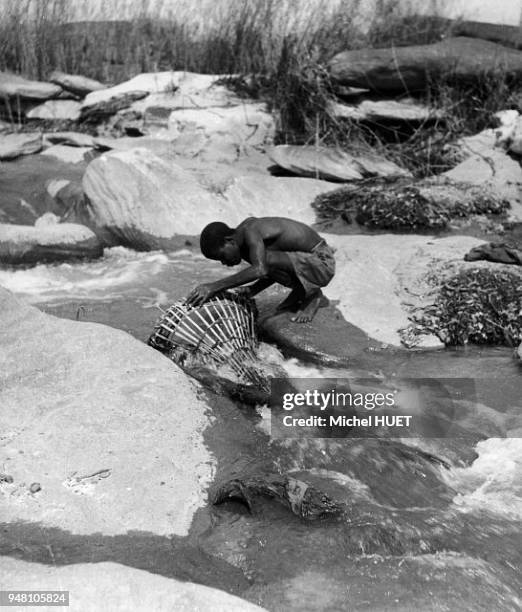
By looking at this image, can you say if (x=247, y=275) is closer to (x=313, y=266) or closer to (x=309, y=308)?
(x=313, y=266)

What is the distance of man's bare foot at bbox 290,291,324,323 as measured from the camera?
17.9 ft

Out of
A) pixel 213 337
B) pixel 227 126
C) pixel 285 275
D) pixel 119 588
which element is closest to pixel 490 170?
pixel 227 126

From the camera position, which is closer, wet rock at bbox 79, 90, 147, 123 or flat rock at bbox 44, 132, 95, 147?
flat rock at bbox 44, 132, 95, 147

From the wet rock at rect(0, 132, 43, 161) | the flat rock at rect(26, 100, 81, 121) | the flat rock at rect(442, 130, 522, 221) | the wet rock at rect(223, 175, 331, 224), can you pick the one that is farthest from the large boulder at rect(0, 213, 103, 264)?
the flat rock at rect(26, 100, 81, 121)

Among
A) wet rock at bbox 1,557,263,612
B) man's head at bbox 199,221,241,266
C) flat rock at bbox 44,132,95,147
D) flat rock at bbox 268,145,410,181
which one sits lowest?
flat rock at bbox 44,132,95,147

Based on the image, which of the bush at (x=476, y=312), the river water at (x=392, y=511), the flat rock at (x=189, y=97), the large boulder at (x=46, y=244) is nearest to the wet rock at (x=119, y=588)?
the river water at (x=392, y=511)

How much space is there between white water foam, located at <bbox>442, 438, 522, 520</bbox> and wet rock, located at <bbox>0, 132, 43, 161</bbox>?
8.55 m

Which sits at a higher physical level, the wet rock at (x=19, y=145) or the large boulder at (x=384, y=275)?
the large boulder at (x=384, y=275)

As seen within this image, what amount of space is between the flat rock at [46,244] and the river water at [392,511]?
7.63 feet

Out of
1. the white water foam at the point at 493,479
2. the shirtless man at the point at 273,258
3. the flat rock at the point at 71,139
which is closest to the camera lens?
the white water foam at the point at 493,479

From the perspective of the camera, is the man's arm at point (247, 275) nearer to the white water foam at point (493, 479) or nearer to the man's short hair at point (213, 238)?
the man's short hair at point (213, 238)

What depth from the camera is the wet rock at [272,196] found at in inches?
327

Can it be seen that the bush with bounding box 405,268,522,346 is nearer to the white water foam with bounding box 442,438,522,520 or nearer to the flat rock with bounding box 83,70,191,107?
the white water foam with bounding box 442,438,522,520

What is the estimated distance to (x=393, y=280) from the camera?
6.35 metres
